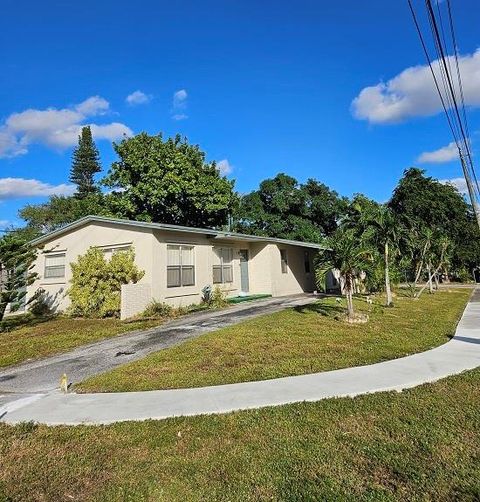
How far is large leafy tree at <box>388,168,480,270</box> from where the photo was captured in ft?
112

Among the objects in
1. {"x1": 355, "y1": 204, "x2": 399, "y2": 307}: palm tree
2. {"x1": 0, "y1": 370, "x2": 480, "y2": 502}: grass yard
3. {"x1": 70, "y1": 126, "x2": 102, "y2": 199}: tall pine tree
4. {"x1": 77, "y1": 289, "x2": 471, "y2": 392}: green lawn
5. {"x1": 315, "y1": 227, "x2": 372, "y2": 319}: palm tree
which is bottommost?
{"x1": 0, "y1": 370, "x2": 480, "y2": 502}: grass yard

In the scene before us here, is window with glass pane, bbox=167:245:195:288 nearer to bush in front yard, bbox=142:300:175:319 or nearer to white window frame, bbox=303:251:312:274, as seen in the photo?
bush in front yard, bbox=142:300:175:319

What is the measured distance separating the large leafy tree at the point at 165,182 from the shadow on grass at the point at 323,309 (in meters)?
15.3

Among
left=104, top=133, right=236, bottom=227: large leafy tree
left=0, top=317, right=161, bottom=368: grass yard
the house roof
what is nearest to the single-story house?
the house roof

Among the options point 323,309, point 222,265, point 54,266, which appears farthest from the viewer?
point 222,265

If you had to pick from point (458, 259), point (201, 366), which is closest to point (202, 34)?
point (201, 366)

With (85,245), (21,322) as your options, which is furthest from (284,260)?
(21,322)

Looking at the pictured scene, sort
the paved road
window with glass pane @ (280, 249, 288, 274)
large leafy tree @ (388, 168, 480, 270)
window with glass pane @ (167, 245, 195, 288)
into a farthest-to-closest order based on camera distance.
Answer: large leafy tree @ (388, 168, 480, 270), window with glass pane @ (280, 249, 288, 274), window with glass pane @ (167, 245, 195, 288), the paved road

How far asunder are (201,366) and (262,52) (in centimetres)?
1059

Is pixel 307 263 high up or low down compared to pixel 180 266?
up

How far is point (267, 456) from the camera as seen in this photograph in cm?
365

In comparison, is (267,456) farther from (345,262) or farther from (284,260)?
(284,260)

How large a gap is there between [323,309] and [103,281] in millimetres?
7961

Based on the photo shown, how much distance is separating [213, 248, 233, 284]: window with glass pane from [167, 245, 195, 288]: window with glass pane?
6.15ft
